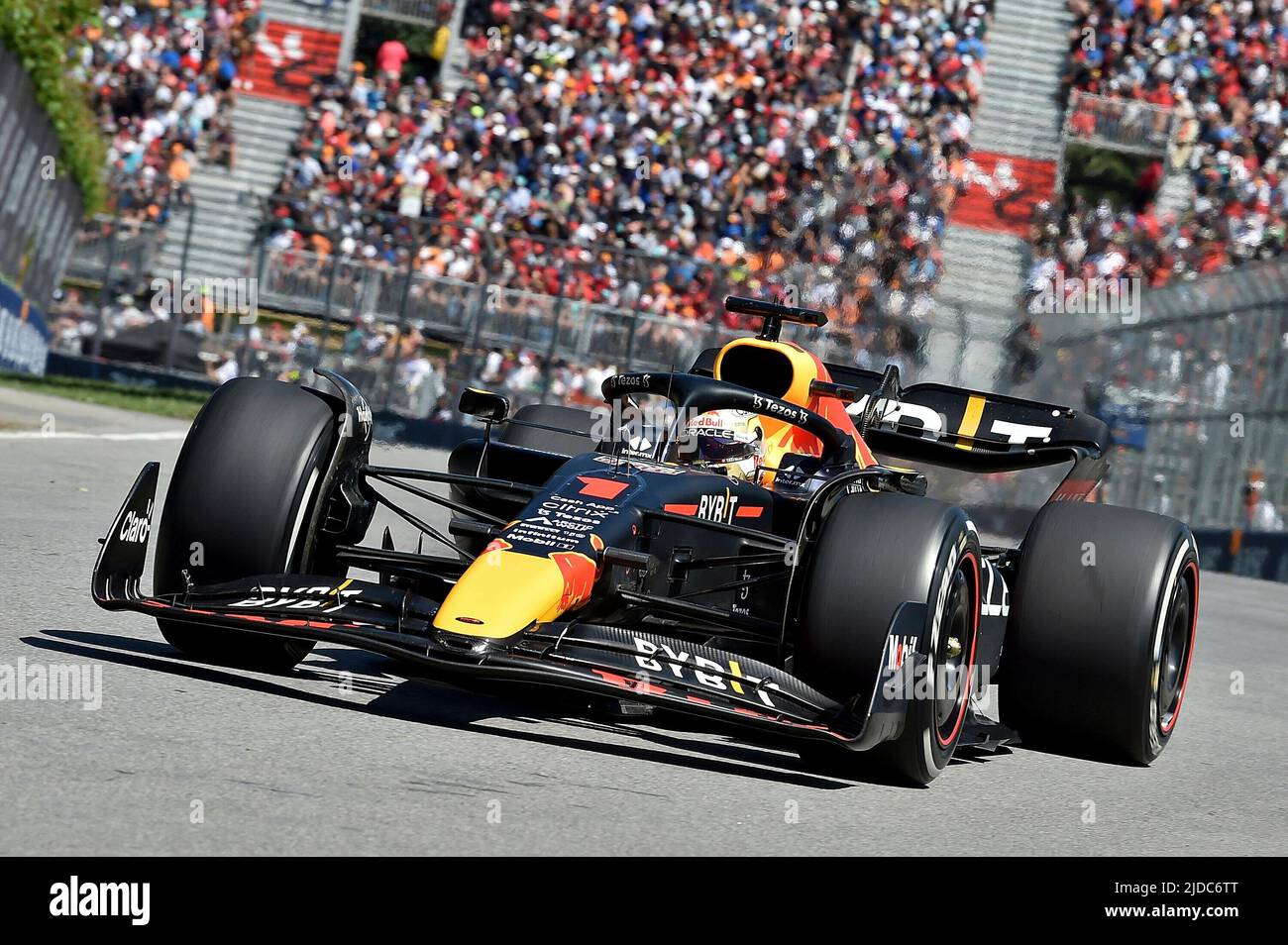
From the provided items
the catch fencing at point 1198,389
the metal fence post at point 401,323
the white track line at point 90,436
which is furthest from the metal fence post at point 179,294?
the catch fencing at point 1198,389

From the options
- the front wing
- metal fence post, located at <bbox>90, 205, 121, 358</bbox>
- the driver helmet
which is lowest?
metal fence post, located at <bbox>90, 205, 121, 358</bbox>

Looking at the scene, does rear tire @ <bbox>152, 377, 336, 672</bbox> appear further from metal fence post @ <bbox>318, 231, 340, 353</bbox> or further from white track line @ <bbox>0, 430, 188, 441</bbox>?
metal fence post @ <bbox>318, 231, 340, 353</bbox>

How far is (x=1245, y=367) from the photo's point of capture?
60.3 feet

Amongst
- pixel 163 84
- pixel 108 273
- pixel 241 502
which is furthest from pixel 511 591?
pixel 163 84

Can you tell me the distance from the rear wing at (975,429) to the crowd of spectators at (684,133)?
1267cm

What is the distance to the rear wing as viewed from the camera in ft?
25.7

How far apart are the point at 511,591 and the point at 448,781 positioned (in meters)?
0.74

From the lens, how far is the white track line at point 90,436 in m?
12.6

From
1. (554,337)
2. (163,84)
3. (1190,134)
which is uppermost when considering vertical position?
(1190,134)

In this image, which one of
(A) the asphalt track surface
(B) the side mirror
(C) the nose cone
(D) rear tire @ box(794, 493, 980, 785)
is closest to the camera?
(A) the asphalt track surface

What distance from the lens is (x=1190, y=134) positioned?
24.7m

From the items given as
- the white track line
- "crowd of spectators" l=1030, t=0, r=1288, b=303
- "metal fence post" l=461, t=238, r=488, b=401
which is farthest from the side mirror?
"crowd of spectators" l=1030, t=0, r=1288, b=303

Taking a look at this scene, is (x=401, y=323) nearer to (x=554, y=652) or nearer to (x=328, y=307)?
(x=328, y=307)

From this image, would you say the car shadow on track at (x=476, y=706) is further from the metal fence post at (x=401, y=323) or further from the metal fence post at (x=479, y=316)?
the metal fence post at (x=401, y=323)
